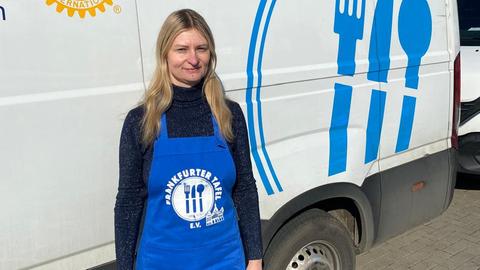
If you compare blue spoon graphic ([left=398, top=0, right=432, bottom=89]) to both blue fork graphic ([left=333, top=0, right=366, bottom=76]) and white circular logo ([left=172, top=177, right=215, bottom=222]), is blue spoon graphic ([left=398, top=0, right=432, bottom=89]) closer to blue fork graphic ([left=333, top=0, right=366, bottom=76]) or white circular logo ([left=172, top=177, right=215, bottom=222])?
blue fork graphic ([left=333, top=0, right=366, bottom=76])

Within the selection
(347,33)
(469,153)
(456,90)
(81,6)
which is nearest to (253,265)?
(81,6)

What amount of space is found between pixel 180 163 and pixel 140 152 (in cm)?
15

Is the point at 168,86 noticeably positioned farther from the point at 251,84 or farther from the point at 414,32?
the point at 414,32

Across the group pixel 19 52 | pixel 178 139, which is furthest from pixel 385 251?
pixel 19 52

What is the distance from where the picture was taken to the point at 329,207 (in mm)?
2932

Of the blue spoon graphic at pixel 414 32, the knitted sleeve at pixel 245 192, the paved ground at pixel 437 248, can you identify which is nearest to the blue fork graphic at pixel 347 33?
the blue spoon graphic at pixel 414 32

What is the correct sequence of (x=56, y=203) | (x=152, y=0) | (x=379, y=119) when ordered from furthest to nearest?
(x=379, y=119)
(x=152, y=0)
(x=56, y=203)

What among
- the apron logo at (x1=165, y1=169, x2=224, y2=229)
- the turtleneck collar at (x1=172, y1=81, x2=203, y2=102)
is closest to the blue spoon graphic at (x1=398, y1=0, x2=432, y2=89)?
the turtleneck collar at (x1=172, y1=81, x2=203, y2=102)

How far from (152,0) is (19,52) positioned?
1.81 feet

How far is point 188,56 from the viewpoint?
1609 millimetres

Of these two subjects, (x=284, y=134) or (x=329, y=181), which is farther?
(x=329, y=181)

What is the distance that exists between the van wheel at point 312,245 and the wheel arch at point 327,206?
0.16 feet

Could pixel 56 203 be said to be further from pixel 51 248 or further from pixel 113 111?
pixel 113 111

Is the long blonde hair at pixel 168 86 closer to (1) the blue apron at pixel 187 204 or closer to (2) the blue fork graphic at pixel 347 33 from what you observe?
(1) the blue apron at pixel 187 204
